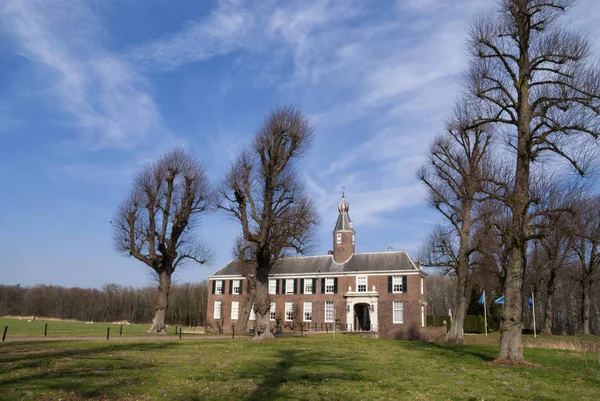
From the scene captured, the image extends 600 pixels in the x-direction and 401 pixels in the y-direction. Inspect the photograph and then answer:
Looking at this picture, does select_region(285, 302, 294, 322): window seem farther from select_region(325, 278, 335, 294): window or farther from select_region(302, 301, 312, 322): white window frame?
select_region(325, 278, 335, 294): window

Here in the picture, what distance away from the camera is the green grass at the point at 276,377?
9.11m

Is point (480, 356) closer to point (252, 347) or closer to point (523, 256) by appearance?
point (523, 256)

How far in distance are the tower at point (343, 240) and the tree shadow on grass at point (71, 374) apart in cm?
3554

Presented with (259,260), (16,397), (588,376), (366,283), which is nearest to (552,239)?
(366,283)

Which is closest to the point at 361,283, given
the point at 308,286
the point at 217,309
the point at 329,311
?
the point at 329,311

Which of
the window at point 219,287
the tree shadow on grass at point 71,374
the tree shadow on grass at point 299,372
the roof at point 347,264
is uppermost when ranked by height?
the roof at point 347,264

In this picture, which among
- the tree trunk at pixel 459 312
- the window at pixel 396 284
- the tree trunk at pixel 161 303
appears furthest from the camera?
the window at pixel 396 284

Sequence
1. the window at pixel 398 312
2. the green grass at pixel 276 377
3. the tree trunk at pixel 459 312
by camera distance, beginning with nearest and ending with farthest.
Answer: the green grass at pixel 276 377
the tree trunk at pixel 459 312
the window at pixel 398 312

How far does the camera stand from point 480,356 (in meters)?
17.7

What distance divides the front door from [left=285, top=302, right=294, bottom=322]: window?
666cm

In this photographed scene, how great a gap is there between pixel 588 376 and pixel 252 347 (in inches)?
514

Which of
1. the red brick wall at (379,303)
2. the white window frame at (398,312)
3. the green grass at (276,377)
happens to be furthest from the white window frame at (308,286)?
the green grass at (276,377)

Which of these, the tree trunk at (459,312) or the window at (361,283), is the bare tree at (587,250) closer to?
the tree trunk at (459,312)

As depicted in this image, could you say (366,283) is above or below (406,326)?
above
